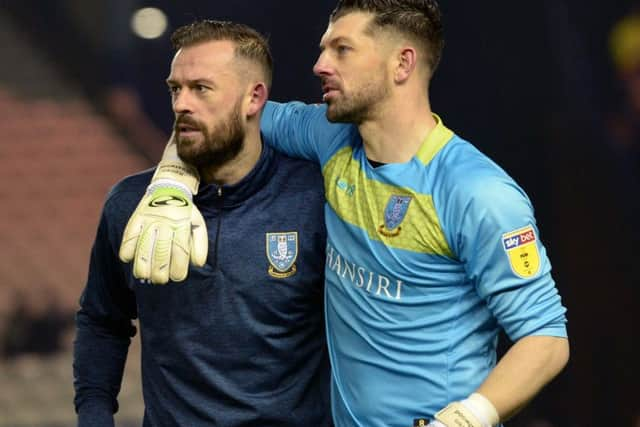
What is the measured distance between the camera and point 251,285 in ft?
7.01

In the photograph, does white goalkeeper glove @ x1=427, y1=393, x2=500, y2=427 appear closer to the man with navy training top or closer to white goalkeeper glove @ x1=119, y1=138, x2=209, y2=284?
the man with navy training top

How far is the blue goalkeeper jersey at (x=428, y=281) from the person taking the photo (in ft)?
6.22

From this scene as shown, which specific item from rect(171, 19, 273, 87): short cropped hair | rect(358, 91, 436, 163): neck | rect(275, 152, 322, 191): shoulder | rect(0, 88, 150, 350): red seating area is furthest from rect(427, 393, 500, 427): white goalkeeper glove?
rect(0, 88, 150, 350): red seating area

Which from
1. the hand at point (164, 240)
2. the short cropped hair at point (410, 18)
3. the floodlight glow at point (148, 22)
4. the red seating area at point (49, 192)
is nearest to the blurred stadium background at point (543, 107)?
the floodlight glow at point (148, 22)

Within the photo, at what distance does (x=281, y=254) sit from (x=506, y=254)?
449mm

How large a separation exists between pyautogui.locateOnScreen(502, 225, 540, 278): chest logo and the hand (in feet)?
1.65

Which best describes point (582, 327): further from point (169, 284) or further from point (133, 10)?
point (169, 284)

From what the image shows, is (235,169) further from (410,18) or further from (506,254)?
(506,254)

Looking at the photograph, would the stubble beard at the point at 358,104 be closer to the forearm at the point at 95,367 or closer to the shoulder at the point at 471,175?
the shoulder at the point at 471,175

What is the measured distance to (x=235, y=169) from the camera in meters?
2.20

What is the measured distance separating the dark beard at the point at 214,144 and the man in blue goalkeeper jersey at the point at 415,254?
0.16 metres

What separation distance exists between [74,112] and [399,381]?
269cm

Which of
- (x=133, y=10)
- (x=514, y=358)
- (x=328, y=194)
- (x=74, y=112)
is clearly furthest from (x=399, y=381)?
(x=74, y=112)

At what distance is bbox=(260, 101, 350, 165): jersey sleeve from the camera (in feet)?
7.30
